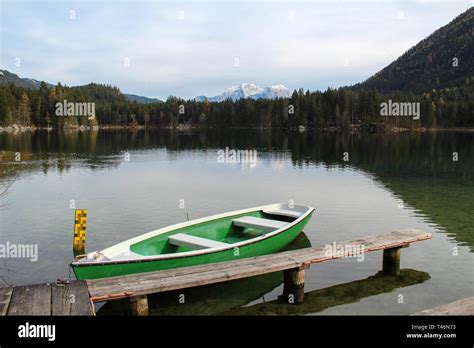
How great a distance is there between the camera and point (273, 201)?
112ft

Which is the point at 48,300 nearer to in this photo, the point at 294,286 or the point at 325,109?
the point at 294,286

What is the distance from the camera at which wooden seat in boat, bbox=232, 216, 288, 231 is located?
2103 cm

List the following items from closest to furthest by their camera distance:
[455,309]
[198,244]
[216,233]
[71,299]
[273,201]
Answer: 1. [455,309]
2. [71,299]
3. [198,244]
4. [216,233]
5. [273,201]

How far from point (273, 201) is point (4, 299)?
77.8 feet

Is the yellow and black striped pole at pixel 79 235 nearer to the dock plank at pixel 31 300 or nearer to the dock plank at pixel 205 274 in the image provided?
the dock plank at pixel 205 274

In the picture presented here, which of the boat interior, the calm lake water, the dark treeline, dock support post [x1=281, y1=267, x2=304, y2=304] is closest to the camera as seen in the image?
dock support post [x1=281, y1=267, x2=304, y2=304]

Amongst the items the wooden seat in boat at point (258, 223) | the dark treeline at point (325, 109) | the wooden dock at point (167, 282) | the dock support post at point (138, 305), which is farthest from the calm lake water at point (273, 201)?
the dark treeline at point (325, 109)

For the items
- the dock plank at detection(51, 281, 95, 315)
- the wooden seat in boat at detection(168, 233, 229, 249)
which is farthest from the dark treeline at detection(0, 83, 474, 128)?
the dock plank at detection(51, 281, 95, 315)

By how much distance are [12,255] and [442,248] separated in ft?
65.8

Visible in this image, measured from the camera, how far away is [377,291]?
16750 millimetres

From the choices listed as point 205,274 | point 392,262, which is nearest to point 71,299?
point 205,274

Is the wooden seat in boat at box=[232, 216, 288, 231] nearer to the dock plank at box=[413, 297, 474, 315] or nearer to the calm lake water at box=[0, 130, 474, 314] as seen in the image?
the calm lake water at box=[0, 130, 474, 314]

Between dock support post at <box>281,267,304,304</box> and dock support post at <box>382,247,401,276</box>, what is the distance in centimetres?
476

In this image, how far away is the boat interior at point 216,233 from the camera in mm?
17703
